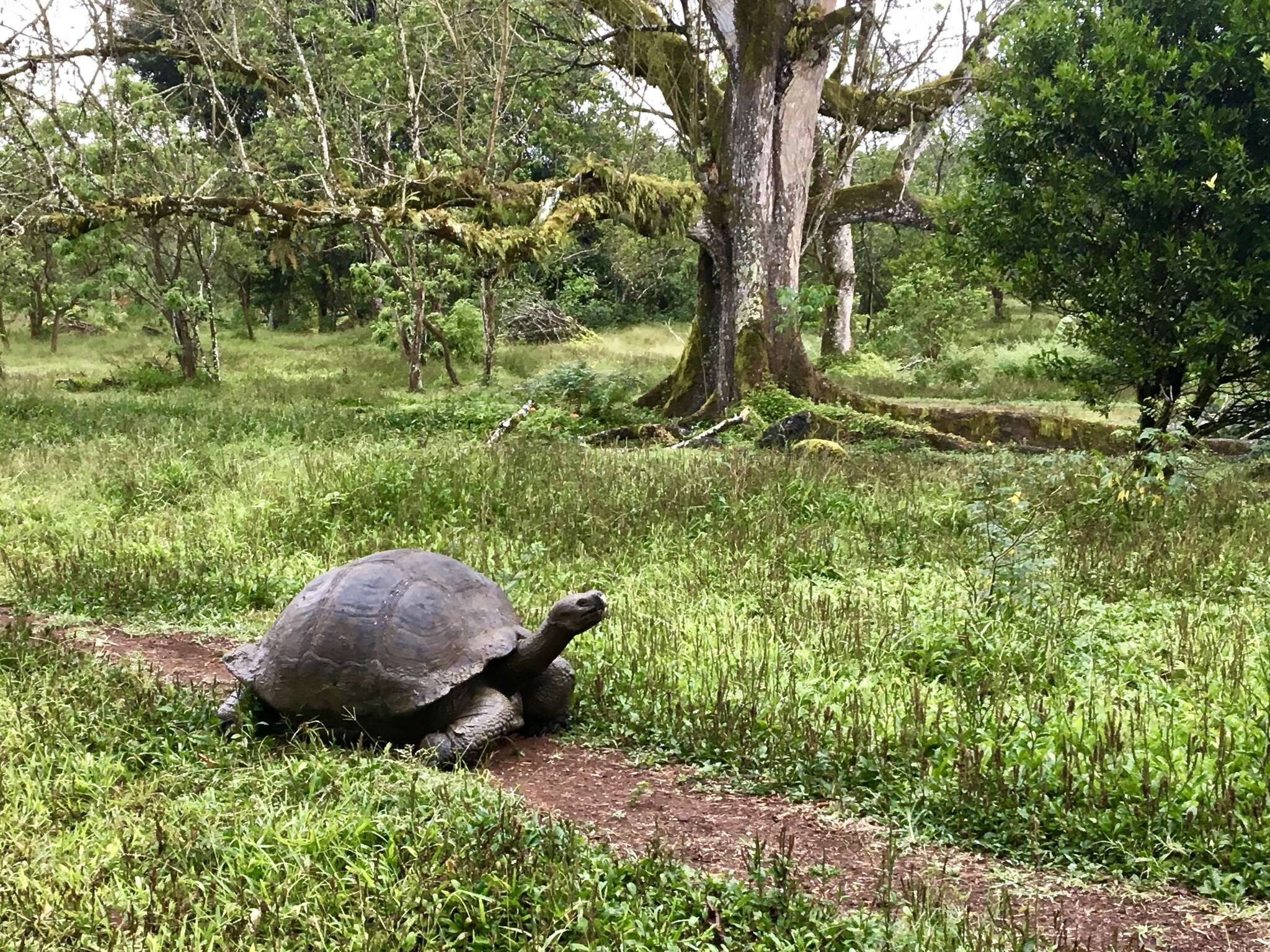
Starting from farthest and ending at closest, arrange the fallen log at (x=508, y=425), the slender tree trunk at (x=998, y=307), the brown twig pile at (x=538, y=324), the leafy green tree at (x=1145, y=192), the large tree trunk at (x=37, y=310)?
1. the slender tree trunk at (x=998, y=307)
2. the brown twig pile at (x=538, y=324)
3. the large tree trunk at (x=37, y=310)
4. the fallen log at (x=508, y=425)
5. the leafy green tree at (x=1145, y=192)

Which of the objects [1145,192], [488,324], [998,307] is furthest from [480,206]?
[998,307]

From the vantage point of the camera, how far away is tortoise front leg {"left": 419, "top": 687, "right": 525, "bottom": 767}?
4828 millimetres

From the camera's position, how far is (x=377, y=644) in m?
4.86

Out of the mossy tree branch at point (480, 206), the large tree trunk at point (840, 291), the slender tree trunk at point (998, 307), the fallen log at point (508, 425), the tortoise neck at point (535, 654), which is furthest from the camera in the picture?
the slender tree trunk at point (998, 307)

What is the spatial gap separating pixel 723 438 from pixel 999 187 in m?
4.92

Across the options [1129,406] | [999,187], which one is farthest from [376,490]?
[1129,406]

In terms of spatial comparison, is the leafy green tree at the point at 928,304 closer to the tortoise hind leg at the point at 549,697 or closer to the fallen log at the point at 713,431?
the fallen log at the point at 713,431

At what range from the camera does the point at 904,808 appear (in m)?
4.31

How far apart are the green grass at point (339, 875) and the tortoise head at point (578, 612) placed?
90 cm

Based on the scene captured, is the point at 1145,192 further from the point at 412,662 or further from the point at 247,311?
the point at 247,311

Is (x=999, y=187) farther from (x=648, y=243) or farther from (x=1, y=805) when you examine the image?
(x=648, y=243)

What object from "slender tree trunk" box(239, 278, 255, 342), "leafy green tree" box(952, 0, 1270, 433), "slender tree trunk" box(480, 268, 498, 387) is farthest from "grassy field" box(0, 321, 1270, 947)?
"slender tree trunk" box(239, 278, 255, 342)

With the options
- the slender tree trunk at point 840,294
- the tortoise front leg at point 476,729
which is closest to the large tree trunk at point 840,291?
the slender tree trunk at point 840,294

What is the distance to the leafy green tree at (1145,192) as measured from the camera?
884 cm
